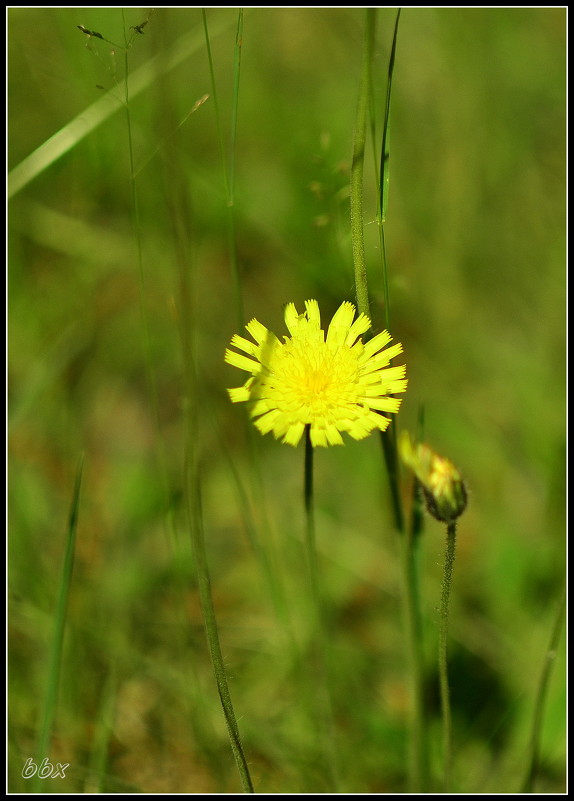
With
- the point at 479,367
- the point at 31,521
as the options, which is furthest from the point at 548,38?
the point at 31,521

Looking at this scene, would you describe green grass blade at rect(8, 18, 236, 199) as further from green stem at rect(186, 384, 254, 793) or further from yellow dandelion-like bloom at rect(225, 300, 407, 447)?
green stem at rect(186, 384, 254, 793)

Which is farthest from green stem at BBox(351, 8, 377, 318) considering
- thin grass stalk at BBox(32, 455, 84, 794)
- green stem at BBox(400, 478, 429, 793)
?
thin grass stalk at BBox(32, 455, 84, 794)

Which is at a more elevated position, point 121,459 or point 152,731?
point 121,459

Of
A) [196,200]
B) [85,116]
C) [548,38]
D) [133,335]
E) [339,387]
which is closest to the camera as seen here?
[339,387]

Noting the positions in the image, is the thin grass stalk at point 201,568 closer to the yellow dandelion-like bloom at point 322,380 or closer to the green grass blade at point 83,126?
the yellow dandelion-like bloom at point 322,380

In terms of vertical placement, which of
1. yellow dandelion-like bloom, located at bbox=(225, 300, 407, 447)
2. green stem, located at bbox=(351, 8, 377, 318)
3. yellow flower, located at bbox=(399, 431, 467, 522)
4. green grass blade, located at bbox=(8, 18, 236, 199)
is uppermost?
green grass blade, located at bbox=(8, 18, 236, 199)

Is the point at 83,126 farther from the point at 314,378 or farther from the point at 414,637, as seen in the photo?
the point at 414,637

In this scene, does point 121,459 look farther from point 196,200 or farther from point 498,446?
point 498,446
